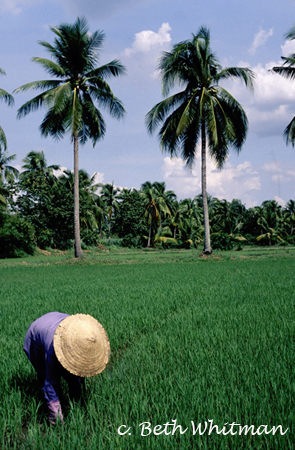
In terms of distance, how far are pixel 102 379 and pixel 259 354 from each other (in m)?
1.42

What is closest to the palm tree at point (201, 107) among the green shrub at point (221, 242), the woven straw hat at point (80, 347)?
the green shrub at point (221, 242)

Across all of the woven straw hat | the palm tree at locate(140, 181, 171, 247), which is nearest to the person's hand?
the woven straw hat

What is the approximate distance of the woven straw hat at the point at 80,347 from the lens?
1.80m

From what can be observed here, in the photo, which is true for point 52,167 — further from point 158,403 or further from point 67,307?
point 158,403

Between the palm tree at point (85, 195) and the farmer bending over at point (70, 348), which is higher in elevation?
the palm tree at point (85, 195)

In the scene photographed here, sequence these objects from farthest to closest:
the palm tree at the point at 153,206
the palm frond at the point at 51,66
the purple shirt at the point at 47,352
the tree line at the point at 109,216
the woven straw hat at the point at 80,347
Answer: the palm tree at the point at 153,206 < the tree line at the point at 109,216 < the palm frond at the point at 51,66 < the purple shirt at the point at 47,352 < the woven straw hat at the point at 80,347

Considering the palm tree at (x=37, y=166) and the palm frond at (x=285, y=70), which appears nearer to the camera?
the palm frond at (x=285, y=70)

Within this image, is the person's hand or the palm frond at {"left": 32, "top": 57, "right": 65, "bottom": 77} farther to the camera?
the palm frond at {"left": 32, "top": 57, "right": 65, "bottom": 77}

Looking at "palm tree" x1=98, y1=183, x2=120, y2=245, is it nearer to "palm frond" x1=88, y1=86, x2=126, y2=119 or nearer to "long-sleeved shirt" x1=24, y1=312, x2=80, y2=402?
"palm frond" x1=88, y1=86, x2=126, y2=119

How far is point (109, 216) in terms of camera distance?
33219 mm

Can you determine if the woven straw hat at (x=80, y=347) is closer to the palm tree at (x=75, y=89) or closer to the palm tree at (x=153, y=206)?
the palm tree at (x=75, y=89)

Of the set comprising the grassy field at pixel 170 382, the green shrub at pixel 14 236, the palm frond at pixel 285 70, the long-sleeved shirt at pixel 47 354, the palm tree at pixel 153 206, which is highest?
the palm frond at pixel 285 70

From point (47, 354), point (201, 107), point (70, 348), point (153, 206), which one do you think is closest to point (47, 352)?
point (47, 354)

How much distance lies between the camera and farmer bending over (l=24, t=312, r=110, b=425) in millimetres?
1805
